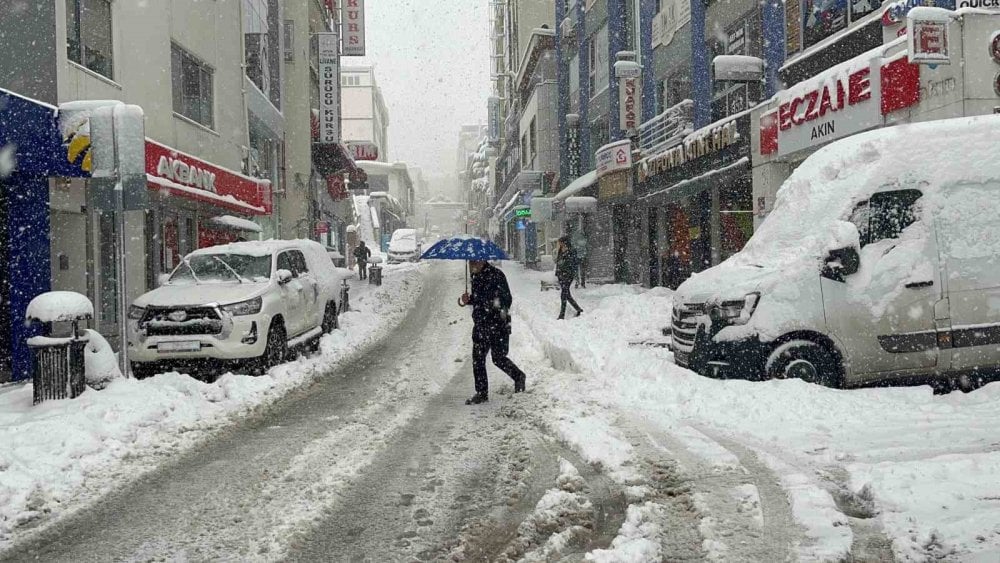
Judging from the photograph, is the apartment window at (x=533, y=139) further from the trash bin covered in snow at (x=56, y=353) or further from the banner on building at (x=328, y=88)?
the trash bin covered in snow at (x=56, y=353)

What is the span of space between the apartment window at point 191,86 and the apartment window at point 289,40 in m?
12.7

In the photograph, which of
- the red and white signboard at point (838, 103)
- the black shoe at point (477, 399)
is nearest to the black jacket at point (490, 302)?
the black shoe at point (477, 399)

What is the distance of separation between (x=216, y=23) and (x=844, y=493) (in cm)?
2021

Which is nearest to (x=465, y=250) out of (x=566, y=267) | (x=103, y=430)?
(x=103, y=430)

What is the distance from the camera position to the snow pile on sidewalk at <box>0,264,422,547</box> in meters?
5.19

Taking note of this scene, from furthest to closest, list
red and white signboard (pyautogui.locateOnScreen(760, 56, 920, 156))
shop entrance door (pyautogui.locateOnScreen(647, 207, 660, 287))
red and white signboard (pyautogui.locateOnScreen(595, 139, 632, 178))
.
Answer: shop entrance door (pyautogui.locateOnScreen(647, 207, 660, 287)) < red and white signboard (pyautogui.locateOnScreen(595, 139, 632, 178)) < red and white signboard (pyautogui.locateOnScreen(760, 56, 920, 156))

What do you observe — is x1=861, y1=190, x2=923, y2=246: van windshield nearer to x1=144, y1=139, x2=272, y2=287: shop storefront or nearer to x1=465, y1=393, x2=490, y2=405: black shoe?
x1=465, y1=393, x2=490, y2=405: black shoe

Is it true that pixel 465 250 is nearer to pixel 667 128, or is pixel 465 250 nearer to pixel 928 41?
pixel 928 41

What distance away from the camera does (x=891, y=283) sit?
7188 mm

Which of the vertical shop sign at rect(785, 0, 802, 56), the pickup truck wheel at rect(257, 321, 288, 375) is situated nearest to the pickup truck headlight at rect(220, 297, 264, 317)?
the pickup truck wheel at rect(257, 321, 288, 375)

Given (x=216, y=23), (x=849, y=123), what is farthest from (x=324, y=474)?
(x=216, y=23)

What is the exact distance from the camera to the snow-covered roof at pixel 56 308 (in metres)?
Answer: 8.24

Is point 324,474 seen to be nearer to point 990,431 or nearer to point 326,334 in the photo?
point 990,431

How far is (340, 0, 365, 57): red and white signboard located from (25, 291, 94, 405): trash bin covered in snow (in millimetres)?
34138
